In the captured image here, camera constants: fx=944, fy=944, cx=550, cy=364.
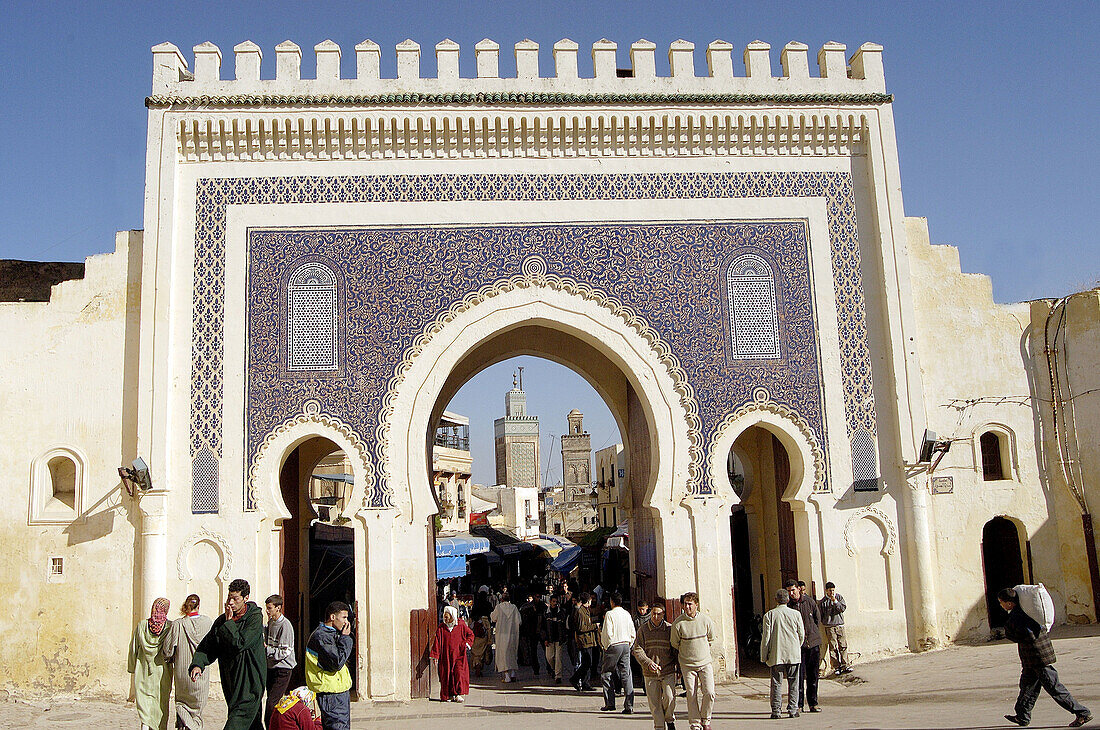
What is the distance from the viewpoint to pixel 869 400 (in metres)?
9.29

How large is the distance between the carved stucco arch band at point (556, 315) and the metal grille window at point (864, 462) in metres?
1.52

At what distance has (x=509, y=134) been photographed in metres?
9.55

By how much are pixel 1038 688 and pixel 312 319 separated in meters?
6.72

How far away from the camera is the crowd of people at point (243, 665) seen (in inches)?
192

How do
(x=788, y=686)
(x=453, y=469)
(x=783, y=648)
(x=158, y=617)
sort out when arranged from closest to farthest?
1. (x=158, y=617)
2. (x=783, y=648)
3. (x=788, y=686)
4. (x=453, y=469)

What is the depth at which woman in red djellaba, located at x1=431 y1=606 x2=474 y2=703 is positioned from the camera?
8.62 meters

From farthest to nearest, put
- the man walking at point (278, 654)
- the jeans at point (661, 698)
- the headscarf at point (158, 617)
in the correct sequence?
the jeans at point (661, 698)
the headscarf at point (158, 617)
the man walking at point (278, 654)

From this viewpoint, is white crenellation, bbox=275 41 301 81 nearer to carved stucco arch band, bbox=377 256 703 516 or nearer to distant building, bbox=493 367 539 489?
carved stucco arch band, bbox=377 256 703 516

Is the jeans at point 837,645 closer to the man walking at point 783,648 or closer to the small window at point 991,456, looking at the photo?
the man walking at point 783,648

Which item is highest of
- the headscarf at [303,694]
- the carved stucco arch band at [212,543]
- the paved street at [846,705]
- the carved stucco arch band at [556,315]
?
the carved stucco arch band at [556,315]

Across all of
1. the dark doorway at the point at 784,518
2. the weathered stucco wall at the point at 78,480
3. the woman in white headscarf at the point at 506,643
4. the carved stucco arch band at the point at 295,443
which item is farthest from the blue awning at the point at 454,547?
the weathered stucco wall at the point at 78,480

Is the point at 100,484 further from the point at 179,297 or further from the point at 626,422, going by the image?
the point at 626,422

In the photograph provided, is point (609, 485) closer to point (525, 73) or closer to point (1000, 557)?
point (1000, 557)

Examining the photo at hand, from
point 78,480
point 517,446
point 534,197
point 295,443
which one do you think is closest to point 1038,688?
point 534,197
